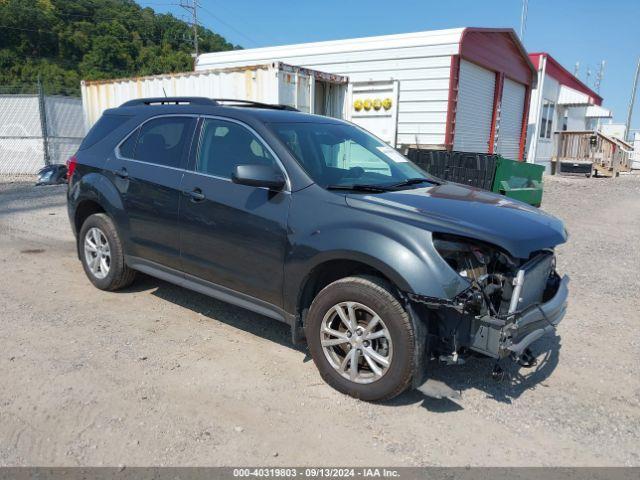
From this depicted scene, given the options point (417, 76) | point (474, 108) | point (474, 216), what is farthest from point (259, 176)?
point (474, 108)

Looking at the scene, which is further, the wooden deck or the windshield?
the wooden deck

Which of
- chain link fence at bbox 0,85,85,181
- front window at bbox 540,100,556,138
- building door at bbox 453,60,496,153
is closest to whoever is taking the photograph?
building door at bbox 453,60,496,153

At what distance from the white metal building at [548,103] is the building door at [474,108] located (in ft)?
21.1

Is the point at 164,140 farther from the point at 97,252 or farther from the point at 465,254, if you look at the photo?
the point at 465,254

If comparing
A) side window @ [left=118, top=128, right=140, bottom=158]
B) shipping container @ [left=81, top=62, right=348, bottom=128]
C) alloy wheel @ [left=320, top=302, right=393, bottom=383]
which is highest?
shipping container @ [left=81, top=62, right=348, bottom=128]

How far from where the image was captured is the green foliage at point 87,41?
56.3 meters

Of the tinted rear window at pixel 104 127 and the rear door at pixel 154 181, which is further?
the tinted rear window at pixel 104 127

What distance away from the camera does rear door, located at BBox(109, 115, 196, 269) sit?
13.7ft

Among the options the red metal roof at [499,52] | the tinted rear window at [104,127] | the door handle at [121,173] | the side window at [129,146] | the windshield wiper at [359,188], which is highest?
the red metal roof at [499,52]

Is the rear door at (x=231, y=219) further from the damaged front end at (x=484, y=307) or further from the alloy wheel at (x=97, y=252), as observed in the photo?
the alloy wheel at (x=97, y=252)

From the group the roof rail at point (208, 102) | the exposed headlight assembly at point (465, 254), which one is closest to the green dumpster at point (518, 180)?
the roof rail at point (208, 102)

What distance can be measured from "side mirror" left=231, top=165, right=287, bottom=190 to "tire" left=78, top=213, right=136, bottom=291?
6.42 ft

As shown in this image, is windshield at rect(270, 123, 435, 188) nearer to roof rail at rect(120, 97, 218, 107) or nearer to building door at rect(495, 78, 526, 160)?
roof rail at rect(120, 97, 218, 107)

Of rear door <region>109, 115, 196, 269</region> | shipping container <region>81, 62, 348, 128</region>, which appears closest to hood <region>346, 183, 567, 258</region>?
rear door <region>109, 115, 196, 269</region>
